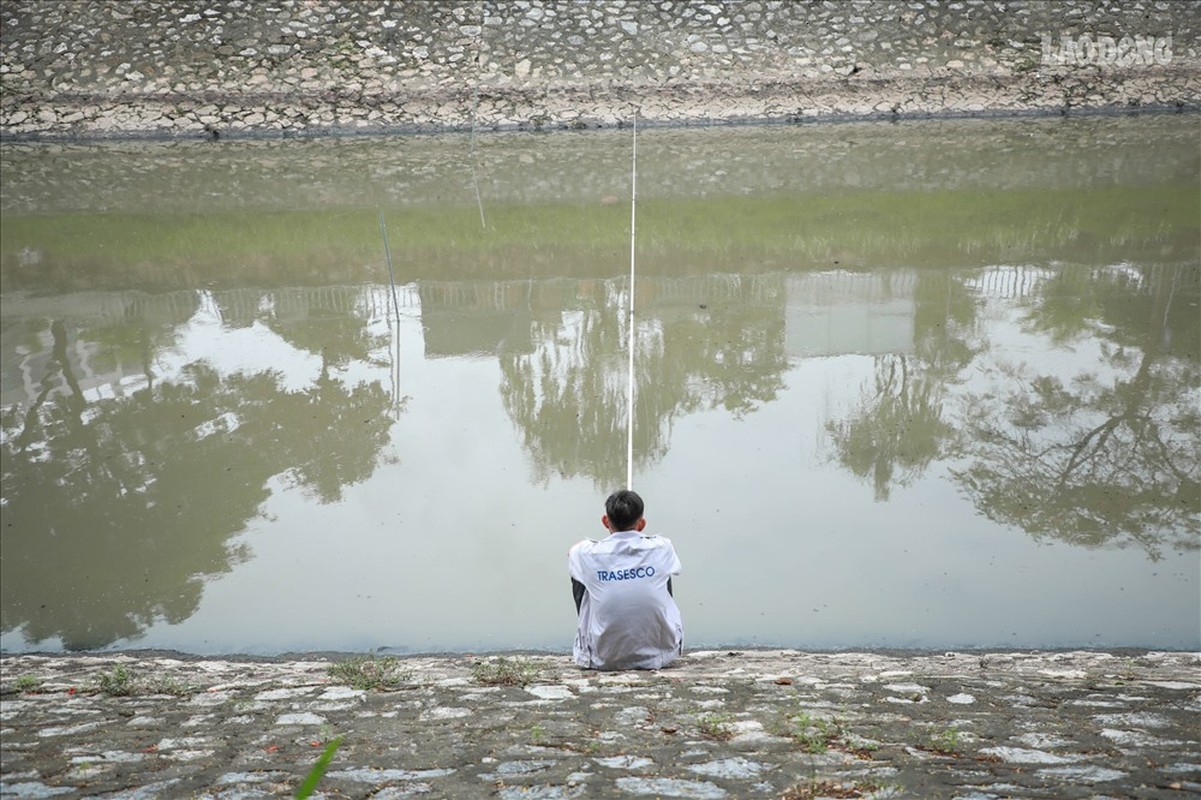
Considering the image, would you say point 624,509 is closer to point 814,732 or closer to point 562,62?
point 814,732

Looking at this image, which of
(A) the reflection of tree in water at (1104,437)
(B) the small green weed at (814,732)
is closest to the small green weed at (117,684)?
(B) the small green weed at (814,732)

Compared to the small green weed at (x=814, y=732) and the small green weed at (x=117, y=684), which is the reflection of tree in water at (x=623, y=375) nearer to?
the small green weed at (x=117, y=684)

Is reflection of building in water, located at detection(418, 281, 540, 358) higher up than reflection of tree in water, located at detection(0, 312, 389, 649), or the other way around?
reflection of building in water, located at detection(418, 281, 540, 358)

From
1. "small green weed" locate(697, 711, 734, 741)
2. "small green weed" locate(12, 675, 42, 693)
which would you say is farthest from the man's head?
"small green weed" locate(12, 675, 42, 693)

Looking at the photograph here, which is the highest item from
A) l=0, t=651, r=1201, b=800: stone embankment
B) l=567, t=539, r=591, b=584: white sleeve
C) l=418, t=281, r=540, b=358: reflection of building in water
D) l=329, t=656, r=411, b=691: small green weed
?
l=418, t=281, r=540, b=358: reflection of building in water

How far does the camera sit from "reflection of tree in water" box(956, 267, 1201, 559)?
6508 mm

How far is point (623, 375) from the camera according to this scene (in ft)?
29.2

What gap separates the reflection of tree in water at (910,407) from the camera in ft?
23.8

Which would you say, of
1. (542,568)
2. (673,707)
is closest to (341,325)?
(542,568)

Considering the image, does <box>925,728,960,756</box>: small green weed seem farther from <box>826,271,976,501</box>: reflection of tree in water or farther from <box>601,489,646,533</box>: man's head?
<box>826,271,976,501</box>: reflection of tree in water

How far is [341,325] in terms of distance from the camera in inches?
408

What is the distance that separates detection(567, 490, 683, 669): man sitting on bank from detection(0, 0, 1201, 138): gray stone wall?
14.8 metres

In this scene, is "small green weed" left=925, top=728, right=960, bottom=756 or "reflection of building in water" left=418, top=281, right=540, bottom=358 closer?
"small green weed" left=925, top=728, right=960, bottom=756

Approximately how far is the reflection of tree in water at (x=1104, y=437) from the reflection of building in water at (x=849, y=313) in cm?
112
